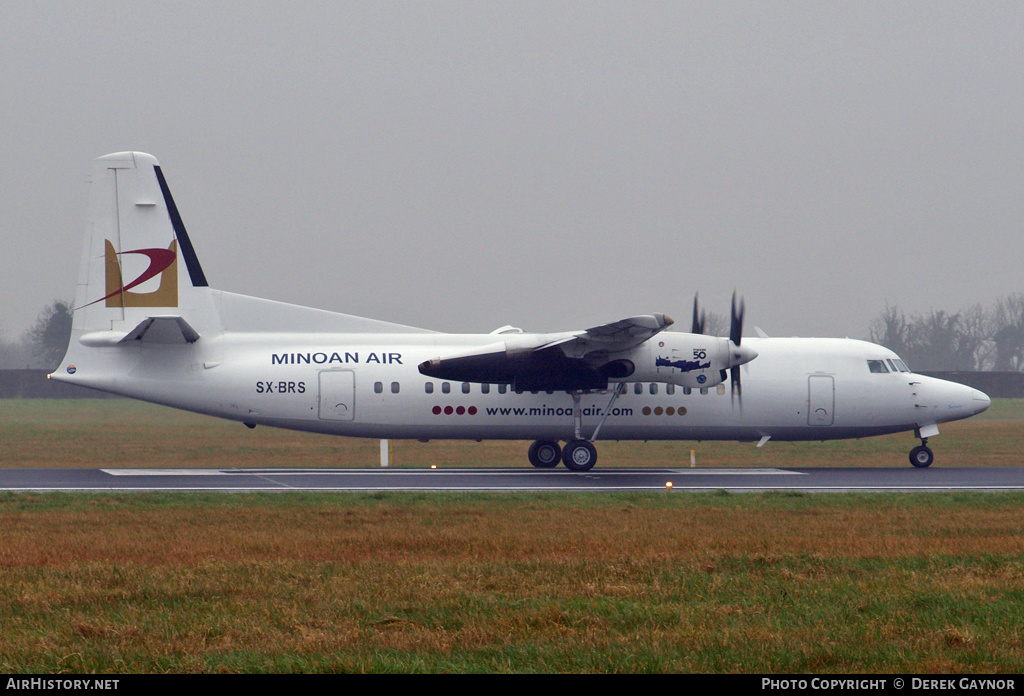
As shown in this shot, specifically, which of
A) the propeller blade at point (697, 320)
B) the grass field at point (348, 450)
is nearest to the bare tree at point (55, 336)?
the grass field at point (348, 450)

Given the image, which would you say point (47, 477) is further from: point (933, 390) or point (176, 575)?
point (933, 390)

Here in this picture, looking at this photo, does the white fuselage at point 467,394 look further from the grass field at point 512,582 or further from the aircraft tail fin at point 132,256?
the grass field at point 512,582

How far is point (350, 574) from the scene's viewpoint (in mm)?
11336

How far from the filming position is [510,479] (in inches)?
966

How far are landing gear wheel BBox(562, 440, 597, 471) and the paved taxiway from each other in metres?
0.36

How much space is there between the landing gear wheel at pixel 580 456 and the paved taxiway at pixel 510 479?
36 cm

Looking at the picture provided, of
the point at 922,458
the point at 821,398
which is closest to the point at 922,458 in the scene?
the point at 922,458

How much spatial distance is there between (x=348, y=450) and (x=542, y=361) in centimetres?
1231

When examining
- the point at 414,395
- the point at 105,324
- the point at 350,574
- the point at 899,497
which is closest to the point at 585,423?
the point at 414,395

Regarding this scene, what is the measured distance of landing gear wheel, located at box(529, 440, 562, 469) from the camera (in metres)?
28.6

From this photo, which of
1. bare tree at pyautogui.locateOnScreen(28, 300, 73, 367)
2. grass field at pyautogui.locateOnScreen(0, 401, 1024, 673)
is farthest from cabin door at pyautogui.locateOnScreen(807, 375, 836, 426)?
bare tree at pyautogui.locateOnScreen(28, 300, 73, 367)

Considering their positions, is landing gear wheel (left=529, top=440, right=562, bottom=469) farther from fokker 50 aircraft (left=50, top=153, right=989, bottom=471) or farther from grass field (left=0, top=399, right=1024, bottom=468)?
grass field (left=0, top=399, right=1024, bottom=468)

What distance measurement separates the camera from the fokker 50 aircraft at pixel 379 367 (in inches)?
1013

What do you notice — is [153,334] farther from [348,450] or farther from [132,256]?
[348,450]
